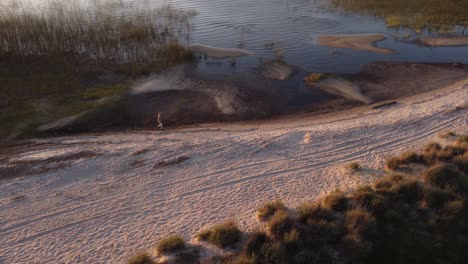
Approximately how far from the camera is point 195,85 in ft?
73.6

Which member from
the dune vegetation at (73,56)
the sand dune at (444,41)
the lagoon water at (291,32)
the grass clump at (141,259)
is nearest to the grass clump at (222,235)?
the grass clump at (141,259)

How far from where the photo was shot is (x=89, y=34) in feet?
89.9

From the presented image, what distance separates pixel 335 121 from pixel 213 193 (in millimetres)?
8328

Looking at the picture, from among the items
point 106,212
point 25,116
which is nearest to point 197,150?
point 106,212

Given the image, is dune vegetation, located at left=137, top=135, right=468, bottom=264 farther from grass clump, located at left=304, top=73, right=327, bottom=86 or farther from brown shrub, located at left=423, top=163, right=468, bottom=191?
grass clump, located at left=304, top=73, right=327, bottom=86

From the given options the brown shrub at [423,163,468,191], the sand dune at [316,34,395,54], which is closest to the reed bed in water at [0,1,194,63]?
the sand dune at [316,34,395,54]

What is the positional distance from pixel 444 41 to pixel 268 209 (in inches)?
994

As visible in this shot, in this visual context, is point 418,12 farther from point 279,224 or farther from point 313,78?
point 279,224

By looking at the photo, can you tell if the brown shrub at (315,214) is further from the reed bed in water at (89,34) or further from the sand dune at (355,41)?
the sand dune at (355,41)

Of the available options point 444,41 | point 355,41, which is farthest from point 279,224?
point 444,41

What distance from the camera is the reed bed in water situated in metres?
25.7

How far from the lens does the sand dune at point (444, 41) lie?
28203 mm

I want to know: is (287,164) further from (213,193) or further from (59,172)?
(59,172)

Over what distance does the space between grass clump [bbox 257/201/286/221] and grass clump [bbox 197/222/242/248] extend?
1.00 metres
